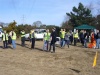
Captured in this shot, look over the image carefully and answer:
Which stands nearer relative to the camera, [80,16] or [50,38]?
[50,38]

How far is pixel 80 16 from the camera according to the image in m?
65.9

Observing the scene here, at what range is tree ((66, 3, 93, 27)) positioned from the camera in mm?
64000

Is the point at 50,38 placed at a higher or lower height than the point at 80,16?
lower

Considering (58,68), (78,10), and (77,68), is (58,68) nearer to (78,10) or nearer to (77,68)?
(77,68)

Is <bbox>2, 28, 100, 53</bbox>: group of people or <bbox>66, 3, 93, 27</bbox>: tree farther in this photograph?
<bbox>66, 3, 93, 27</bbox>: tree

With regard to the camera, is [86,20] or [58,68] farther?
[86,20]

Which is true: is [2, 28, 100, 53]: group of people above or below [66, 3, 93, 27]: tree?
below

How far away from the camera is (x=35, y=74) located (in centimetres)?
1139

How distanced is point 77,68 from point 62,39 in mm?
12534

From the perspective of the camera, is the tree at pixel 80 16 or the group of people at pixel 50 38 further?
the tree at pixel 80 16

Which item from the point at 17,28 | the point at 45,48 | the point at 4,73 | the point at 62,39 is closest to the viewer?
the point at 4,73

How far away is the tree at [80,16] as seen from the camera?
64.0 m

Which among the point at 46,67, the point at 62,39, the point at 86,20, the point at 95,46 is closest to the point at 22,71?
the point at 46,67

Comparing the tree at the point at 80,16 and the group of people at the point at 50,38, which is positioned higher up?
the tree at the point at 80,16
